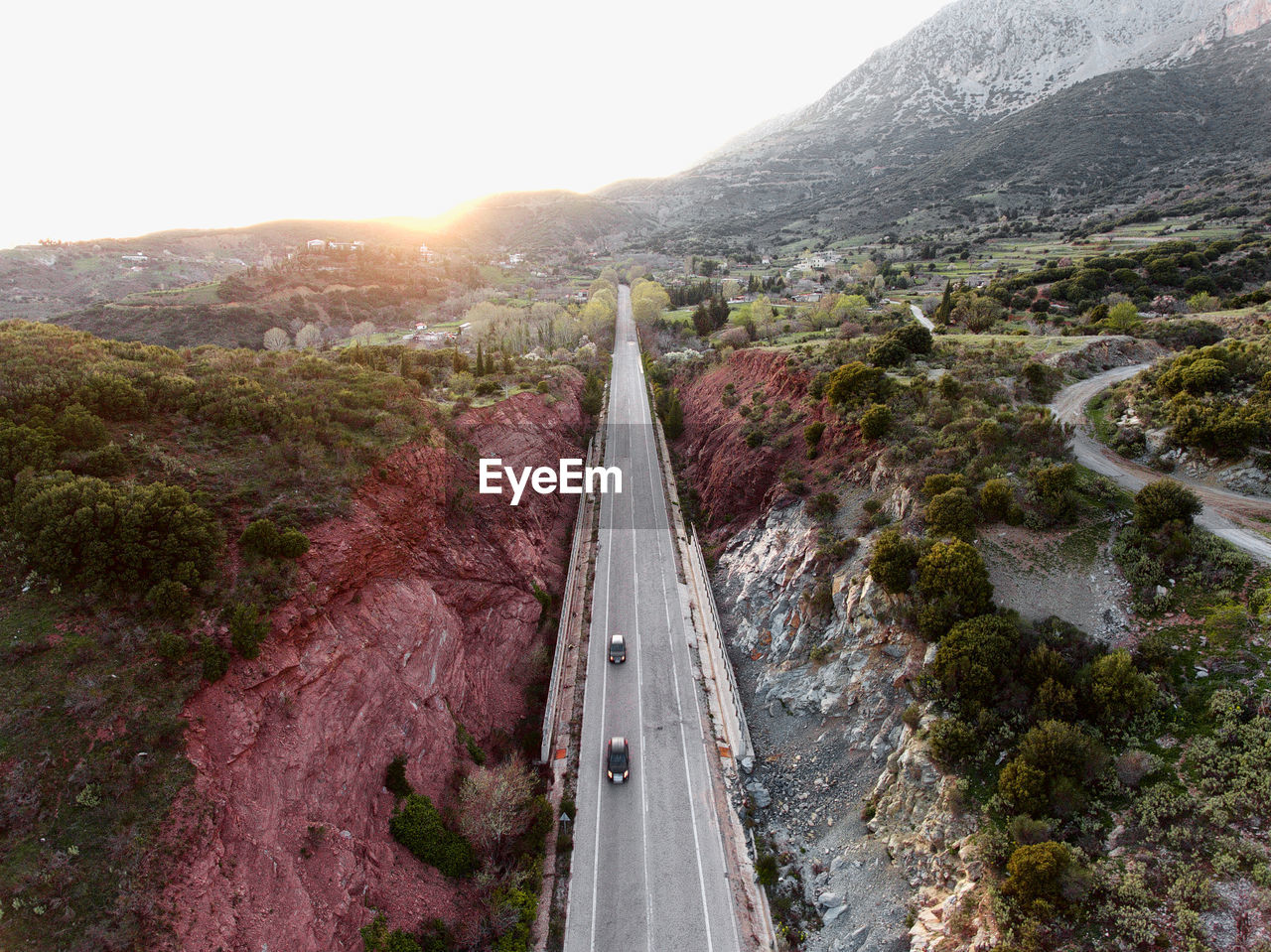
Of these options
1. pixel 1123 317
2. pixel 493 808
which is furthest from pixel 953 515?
pixel 1123 317

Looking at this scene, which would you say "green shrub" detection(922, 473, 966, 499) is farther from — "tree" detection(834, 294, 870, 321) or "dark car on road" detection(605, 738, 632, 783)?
"tree" detection(834, 294, 870, 321)

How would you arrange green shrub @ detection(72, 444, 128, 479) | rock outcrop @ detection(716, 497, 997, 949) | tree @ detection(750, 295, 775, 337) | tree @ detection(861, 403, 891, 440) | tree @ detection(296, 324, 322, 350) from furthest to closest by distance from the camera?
tree @ detection(296, 324, 322, 350) < tree @ detection(750, 295, 775, 337) < tree @ detection(861, 403, 891, 440) < green shrub @ detection(72, 444, 128, 479) < rock outcrop @ detection(716, 497, 997, 949)

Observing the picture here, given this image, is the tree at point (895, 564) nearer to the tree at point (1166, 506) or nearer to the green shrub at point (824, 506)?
the green shrub at point (824, 506)

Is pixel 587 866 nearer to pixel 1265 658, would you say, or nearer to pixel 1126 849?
pixel 1126 849

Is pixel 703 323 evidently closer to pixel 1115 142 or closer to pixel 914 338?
pixel 914 338

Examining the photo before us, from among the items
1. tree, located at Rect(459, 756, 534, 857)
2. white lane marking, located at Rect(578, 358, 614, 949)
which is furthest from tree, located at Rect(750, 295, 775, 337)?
tree, located at Rect(459, 756, 534, 857)

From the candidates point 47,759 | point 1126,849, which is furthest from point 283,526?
point 1126,849

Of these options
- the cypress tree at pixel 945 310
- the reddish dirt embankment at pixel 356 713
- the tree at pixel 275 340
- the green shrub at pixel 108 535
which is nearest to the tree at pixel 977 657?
the reddish dirt embankment at pixel 356 713
